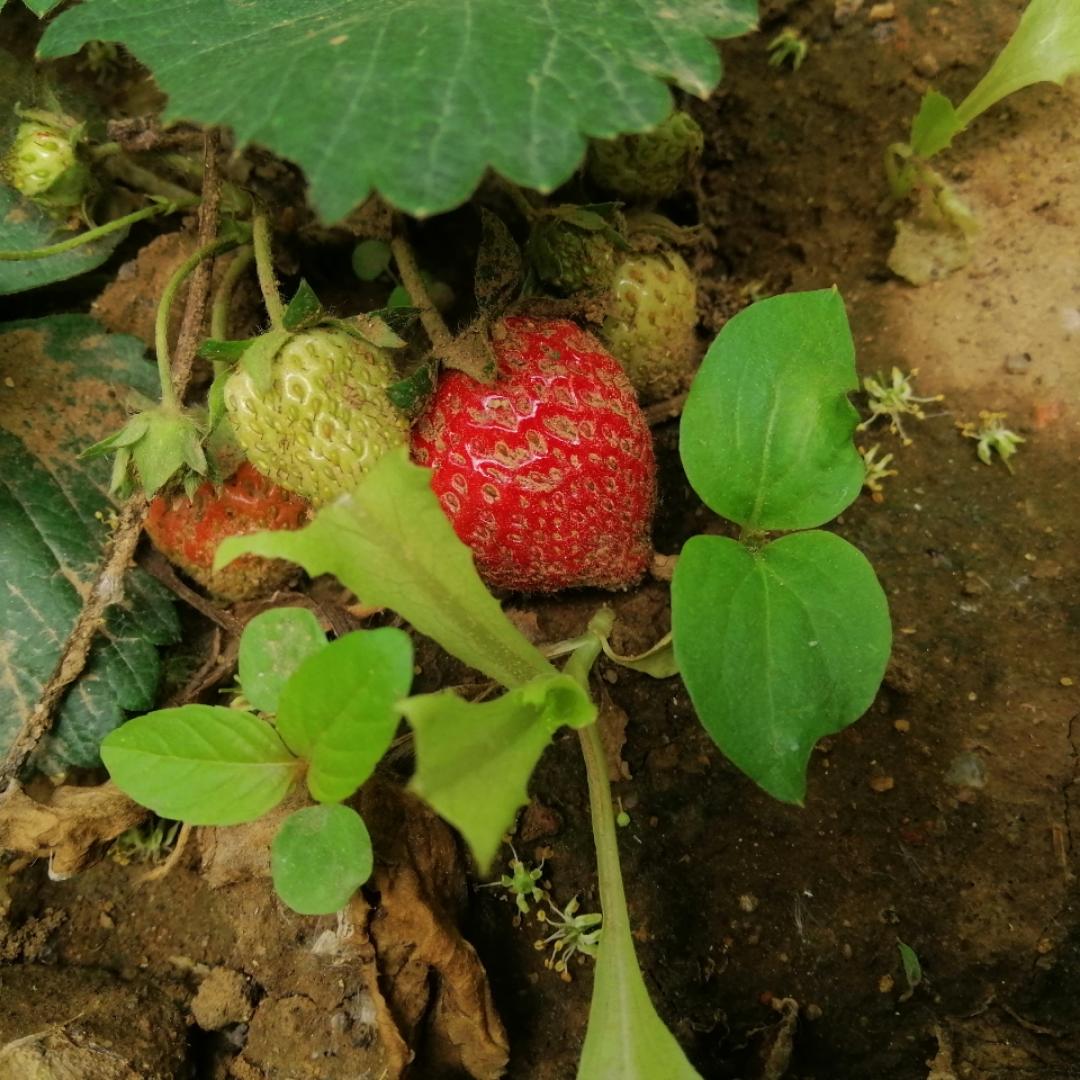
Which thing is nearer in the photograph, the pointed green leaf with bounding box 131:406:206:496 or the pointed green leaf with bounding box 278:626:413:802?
the pointed green leaf with bounding box 278:626:413:802

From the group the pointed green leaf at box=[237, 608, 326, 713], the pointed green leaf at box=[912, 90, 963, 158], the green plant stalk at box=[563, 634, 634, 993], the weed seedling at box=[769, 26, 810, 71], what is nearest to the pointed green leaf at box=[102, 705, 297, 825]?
the pointed green leaf at box=[237, 608, 326, 713]

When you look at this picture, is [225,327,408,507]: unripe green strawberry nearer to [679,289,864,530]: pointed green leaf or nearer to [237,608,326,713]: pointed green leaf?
[237,608,326,713]: pointed green leaf

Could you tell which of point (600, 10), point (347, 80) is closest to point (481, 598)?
point (347, 80)

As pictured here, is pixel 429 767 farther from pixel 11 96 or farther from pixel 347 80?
pixel 11 96

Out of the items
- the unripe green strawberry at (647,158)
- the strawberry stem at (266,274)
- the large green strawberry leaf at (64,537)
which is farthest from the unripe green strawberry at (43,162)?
the unripe green strawberry at (647,158)

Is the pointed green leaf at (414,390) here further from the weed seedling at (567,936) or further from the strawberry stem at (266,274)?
the weed seedling at (567,936)

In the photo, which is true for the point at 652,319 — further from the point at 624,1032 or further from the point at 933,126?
A: the point at 624,1032
